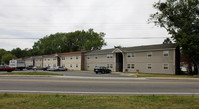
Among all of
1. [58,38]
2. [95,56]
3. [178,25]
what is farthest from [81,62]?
[58,38]

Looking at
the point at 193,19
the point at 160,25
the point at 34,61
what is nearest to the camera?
the point at 193,19

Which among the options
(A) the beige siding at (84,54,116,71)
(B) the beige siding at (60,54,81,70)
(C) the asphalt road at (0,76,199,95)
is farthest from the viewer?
(B) the beige siding at (60,54,81,70)

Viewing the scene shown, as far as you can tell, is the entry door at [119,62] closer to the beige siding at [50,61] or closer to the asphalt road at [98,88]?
the asphalt road at [98,88]

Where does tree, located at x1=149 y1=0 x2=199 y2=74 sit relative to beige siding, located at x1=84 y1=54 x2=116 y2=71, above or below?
above

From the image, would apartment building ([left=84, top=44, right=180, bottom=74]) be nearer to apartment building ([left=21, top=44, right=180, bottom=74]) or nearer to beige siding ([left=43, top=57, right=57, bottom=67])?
apartment building ([left=21, top=44, right=180, bottom=74])

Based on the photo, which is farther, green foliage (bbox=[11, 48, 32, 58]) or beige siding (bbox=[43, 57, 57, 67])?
green foliage (bbox=[11, 48, 32, 58])

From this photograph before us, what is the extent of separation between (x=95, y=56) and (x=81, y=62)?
541 centimetres

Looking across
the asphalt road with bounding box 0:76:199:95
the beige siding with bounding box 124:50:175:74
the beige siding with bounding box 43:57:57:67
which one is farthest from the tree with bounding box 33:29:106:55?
the asphalt road with bounding box 0:76:199:95

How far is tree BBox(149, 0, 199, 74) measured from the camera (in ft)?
87.9

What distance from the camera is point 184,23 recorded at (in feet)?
94.5

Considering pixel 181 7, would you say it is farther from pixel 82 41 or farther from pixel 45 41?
pixel 45 41

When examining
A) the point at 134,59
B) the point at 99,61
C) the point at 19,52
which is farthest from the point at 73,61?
the point at 19,52

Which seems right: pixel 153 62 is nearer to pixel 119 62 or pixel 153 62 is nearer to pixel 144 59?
pixel 144 59

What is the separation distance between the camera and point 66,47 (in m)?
84.7
